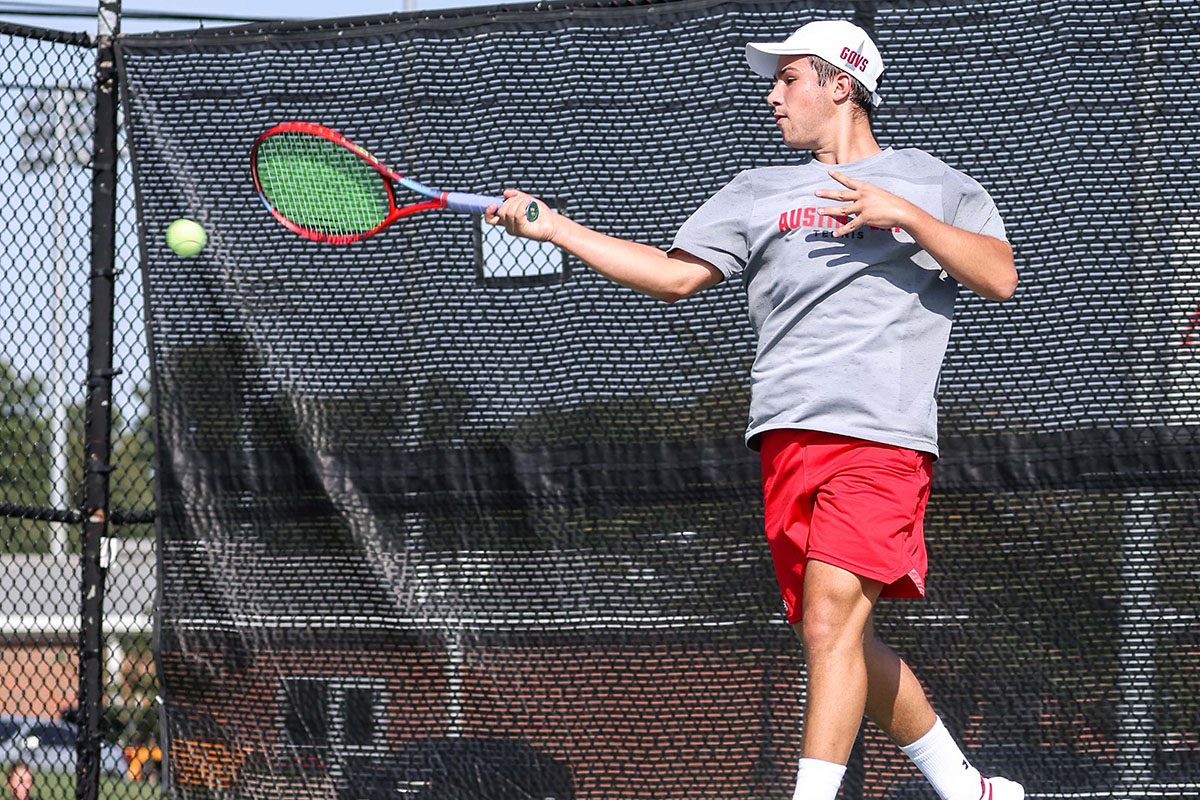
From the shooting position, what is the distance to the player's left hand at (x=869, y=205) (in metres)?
2.51

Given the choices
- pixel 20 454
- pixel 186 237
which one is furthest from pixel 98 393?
pixel 186 237

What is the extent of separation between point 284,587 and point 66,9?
2.05 m

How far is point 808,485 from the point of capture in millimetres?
2703

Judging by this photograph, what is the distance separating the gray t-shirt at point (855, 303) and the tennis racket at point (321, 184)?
38.6 inches

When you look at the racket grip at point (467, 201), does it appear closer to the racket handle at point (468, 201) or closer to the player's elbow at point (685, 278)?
the racket handle at point (468, 201)

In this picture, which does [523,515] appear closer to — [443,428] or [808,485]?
[443,428]

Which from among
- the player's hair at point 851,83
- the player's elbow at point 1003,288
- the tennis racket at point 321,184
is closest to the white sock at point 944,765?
A: the player's elbow at point 1003,288

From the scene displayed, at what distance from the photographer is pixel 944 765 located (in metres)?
2.84

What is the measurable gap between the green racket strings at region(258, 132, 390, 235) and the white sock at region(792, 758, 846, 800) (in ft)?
5.60

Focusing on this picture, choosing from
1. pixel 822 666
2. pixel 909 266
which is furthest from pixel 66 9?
pixel 822 666

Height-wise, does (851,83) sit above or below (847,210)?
above

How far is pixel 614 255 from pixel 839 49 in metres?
0.64

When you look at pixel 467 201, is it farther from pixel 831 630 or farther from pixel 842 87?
pixel 831 630

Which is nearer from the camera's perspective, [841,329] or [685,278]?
[841,329]
